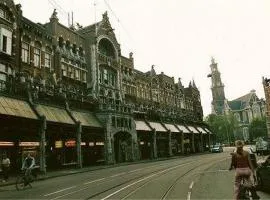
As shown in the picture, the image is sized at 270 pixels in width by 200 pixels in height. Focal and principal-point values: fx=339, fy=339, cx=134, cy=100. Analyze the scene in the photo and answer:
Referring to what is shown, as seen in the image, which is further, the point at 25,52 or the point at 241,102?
the point at 241,102

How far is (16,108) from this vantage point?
26609 millimetres

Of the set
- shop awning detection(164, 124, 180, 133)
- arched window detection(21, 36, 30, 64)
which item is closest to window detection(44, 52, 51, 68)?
arched window detection(21, 36, 30, 64)

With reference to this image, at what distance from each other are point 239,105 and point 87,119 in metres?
106

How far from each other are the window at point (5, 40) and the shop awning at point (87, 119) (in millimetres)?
9274

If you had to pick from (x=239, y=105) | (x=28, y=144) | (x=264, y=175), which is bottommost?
(x=264, y=175)

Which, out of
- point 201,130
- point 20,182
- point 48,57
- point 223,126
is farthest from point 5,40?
point 223,126

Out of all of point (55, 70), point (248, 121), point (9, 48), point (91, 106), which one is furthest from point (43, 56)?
point (248, 121)

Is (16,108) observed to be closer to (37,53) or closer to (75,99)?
(37,53)

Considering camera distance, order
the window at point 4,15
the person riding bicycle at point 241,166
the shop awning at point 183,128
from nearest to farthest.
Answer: the person riding bicycle at point 241,166 → the window at point 4,15 → the shop awning at point 183,128

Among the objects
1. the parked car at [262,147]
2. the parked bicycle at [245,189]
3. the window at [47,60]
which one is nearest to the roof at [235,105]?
the parked car at [262,147]

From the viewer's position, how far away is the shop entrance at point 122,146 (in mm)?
44969

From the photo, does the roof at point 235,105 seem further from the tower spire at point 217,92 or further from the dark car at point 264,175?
the dark car at point 264,175

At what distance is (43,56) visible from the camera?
120 ft

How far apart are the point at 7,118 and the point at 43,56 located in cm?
1274
